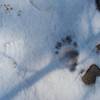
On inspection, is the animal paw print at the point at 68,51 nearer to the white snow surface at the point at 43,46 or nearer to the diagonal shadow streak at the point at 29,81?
the white snow surface at the point at 43,46

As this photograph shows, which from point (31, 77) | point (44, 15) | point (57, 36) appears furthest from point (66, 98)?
point (44, 15)

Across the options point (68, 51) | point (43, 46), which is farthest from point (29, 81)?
point (68, 51)

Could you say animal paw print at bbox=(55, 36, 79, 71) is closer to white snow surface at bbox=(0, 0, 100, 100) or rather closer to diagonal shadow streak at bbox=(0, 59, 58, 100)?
white snow surface at bbox=(0, 0, 100, 100)

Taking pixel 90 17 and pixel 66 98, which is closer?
pixel 66 98

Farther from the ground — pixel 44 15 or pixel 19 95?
pixel 44 15

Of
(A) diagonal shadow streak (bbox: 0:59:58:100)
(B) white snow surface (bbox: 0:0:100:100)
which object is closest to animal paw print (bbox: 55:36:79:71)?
(B) white snow surface (bbox: 0:0:100:100)

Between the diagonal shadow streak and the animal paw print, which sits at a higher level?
the animal paw print

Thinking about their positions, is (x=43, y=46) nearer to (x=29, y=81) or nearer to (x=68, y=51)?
(x=68, y=51)

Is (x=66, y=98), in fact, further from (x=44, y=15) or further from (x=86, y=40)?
(x=44, y=15)
